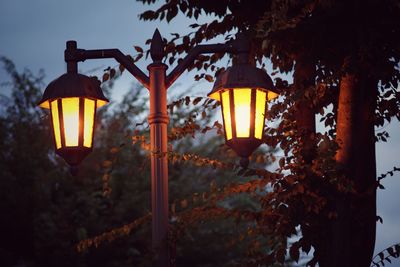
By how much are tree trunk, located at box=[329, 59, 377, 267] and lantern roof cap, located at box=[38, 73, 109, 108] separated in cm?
249

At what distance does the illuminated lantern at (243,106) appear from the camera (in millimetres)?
5914

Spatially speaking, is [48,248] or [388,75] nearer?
[388,75]

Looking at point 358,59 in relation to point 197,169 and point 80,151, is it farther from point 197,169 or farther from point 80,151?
point 197,169

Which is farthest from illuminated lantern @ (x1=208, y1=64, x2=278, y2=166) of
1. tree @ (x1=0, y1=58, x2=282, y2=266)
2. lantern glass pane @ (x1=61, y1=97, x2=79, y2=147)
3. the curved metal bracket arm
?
tree @ (x1=0, y1=58, x2=282, y2=266)

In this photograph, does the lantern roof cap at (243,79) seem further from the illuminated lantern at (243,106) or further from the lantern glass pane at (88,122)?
the lantern glass pane at (88,122)

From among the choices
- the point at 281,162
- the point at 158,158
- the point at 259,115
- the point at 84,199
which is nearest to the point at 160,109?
the point at 158,158

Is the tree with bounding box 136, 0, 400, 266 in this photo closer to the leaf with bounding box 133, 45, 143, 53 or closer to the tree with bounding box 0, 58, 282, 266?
the leaf with bounding box 133, 45, 143, 53

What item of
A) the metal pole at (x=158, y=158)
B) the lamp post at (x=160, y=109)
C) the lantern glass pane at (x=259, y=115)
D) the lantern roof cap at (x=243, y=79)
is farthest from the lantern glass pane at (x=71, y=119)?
the lantern glass pane at (x=259, y=115)

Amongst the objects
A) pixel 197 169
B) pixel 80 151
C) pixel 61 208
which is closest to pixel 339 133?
pixel 80 151

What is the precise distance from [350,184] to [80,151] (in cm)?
247

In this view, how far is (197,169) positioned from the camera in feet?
72.0

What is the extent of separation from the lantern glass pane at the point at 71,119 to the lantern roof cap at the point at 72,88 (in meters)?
0.06

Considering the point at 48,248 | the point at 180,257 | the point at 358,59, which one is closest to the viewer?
the point at 358,59

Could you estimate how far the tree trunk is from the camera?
705cm
